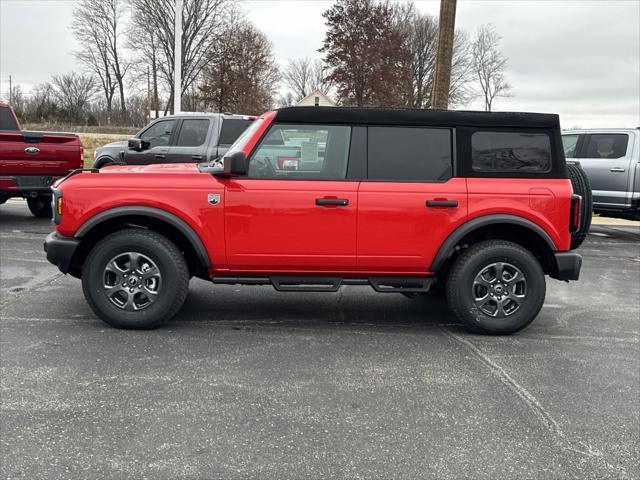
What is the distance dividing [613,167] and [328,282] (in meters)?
8.26

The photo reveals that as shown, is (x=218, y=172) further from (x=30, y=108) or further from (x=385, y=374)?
(x=30, y=108)

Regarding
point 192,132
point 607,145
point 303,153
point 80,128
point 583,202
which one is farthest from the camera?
point 80,128

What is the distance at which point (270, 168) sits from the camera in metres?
5.04

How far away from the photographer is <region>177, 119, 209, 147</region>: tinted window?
39.5 feet

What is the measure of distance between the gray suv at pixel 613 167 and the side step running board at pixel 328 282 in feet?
24.4

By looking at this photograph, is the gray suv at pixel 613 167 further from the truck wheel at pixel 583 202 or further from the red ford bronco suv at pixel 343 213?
the red ford bronco suv at pixel 343 213

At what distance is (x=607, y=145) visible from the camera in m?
11.7

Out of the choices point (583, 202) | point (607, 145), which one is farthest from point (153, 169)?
point (607, 145)

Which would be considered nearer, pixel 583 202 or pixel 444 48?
pixel 583 202

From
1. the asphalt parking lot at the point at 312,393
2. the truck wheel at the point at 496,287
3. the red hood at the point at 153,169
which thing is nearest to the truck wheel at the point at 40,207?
the asphalt parking lot at the point at 312,393

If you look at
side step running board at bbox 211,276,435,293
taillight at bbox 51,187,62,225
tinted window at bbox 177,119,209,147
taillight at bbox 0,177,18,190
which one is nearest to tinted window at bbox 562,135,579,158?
tinted window at bbox 177,119,209,147

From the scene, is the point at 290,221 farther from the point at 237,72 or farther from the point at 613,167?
the point at 237,72

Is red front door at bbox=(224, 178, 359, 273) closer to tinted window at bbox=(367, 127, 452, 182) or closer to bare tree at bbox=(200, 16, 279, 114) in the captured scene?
tinted window at bbox=(367, 127, 452, 182)

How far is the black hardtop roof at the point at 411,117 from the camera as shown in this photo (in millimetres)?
5098
